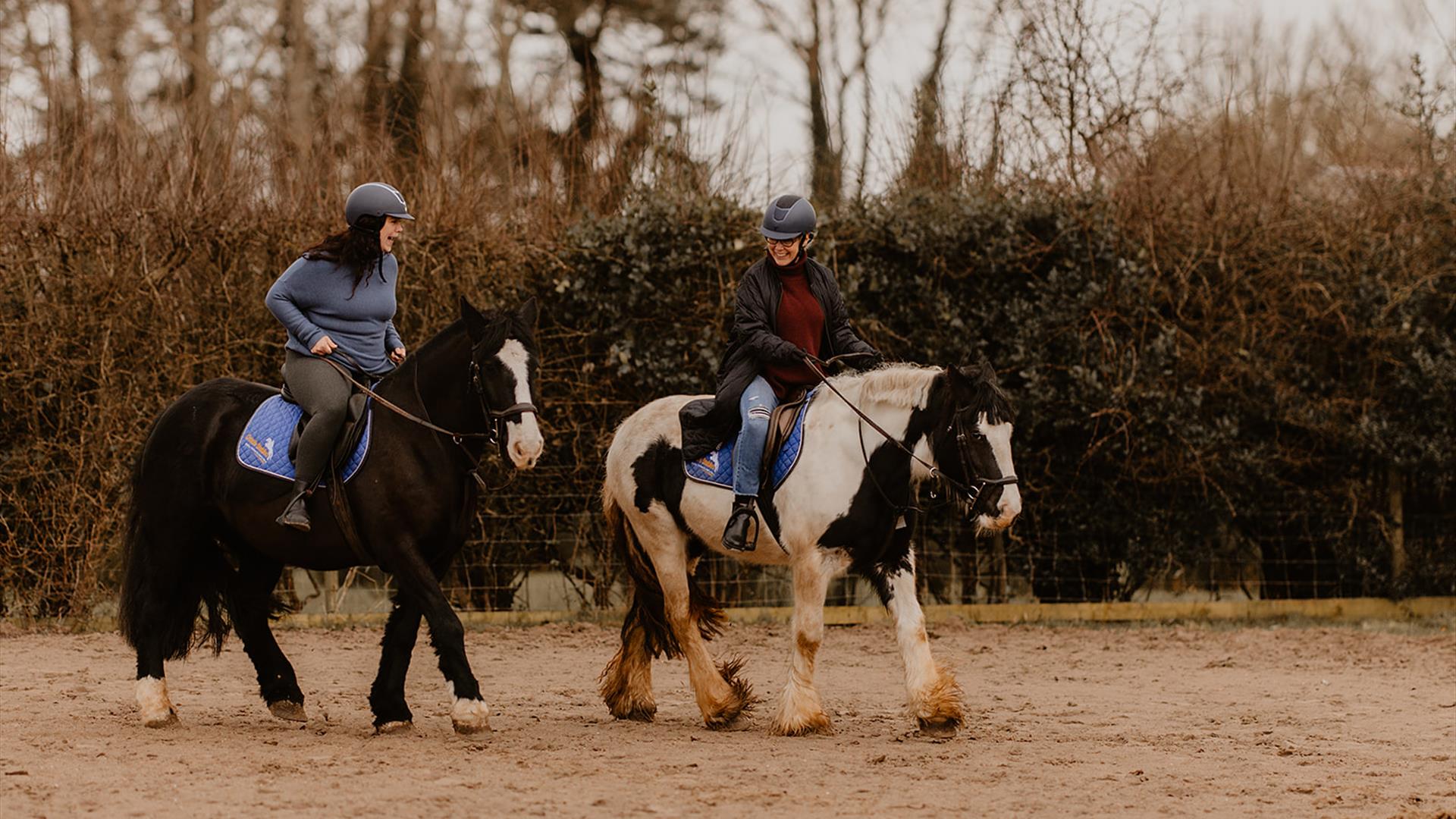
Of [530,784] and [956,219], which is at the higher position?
[956,219]

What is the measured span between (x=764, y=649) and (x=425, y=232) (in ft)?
13.1

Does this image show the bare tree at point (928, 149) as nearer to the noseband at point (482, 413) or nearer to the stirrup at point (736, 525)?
the stirrup at point (736, 525)

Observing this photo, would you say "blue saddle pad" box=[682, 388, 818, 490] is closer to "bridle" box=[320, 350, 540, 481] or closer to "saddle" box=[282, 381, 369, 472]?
"bridle" box=[320, 350, 540, 481]

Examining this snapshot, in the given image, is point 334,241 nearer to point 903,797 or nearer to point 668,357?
point 903,797

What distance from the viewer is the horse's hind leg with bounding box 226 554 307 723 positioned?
23.4ft

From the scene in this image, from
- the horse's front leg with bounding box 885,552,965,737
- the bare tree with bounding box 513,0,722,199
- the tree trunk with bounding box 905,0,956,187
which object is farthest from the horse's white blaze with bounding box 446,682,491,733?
the bare tree with bounding box 513,0,722,199

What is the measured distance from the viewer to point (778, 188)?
41.3 ft

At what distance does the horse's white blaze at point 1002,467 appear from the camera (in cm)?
635

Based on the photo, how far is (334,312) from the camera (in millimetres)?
6906

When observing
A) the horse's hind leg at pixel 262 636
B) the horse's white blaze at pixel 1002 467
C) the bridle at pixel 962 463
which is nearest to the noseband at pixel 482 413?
the horse's hind leg at pixel 262 636

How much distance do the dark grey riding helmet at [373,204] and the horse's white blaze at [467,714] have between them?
213cm

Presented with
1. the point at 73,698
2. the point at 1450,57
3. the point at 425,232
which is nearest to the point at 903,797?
the point at 73,698

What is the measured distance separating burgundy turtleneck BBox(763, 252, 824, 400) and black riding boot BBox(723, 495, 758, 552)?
579 mm

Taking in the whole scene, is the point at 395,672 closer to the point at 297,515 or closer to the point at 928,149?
the point at 297,515
